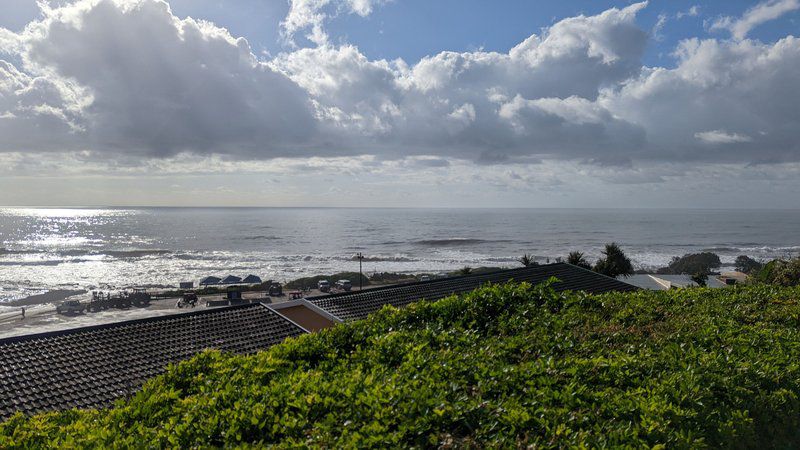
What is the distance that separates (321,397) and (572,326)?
3.13 m

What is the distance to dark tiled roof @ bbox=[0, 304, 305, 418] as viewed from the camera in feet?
32.0

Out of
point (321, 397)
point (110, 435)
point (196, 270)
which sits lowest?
point (196, 270)

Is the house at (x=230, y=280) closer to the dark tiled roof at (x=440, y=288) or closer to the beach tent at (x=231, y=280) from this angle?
the beach tent at (x=231, y=280)

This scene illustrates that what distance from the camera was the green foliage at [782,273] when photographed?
22.1m

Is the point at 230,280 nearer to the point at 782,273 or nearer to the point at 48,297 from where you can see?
the point at 48,297

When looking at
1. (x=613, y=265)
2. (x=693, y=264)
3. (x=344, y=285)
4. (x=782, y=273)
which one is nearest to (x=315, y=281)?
(x=344, y=285)

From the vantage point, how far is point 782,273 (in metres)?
22.7

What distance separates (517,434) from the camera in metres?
3.26

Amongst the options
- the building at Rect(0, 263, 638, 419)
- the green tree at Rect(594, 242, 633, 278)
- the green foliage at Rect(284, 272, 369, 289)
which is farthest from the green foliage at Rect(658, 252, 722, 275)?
the building at Rect(0, 263, 638, 419)

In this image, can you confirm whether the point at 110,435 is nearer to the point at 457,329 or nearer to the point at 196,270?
the point at 457,329

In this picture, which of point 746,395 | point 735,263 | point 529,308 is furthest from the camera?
point 735,263

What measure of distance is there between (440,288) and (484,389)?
14914mm

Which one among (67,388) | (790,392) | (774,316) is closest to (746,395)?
(790,392)

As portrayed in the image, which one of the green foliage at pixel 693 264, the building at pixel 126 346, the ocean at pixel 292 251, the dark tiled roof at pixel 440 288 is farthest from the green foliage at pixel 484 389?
the green foliage at pixel 693 264
